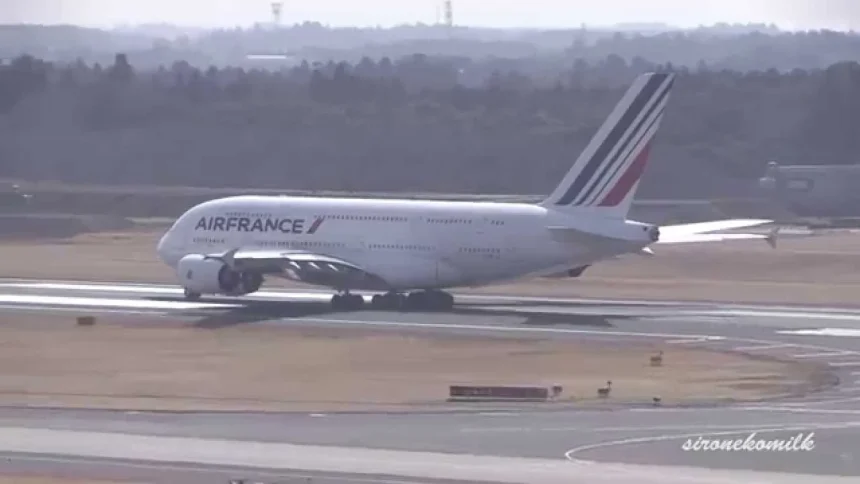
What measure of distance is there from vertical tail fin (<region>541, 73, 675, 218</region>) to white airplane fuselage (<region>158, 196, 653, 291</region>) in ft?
2.23

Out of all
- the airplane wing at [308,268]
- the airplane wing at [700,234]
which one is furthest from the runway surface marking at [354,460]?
the airplane wing at [700,234]

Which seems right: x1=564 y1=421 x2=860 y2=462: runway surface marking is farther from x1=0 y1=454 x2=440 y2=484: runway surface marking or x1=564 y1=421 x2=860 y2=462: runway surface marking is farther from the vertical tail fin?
the vertical tail fin

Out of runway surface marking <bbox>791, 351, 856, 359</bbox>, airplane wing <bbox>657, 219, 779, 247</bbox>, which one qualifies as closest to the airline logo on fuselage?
airplane wing <bbox>657, 219, 779, 247</bbox>

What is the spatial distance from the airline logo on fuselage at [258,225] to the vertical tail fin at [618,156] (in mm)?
10482

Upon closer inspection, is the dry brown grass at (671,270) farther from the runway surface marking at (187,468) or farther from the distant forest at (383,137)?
the runway surface marking at (187,468)

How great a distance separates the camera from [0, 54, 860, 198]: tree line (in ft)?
527

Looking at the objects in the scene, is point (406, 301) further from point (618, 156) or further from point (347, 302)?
point (618, 156)

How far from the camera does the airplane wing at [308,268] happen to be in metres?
77.8

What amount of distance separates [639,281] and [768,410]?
1869 inches

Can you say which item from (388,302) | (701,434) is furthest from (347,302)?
(701,434)

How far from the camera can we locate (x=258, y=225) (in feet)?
267

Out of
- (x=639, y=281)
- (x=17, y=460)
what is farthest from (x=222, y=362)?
(x=639, y=281)

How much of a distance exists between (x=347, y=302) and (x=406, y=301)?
236 centimetres

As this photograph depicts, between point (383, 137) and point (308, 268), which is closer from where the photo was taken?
point (308, 268)
